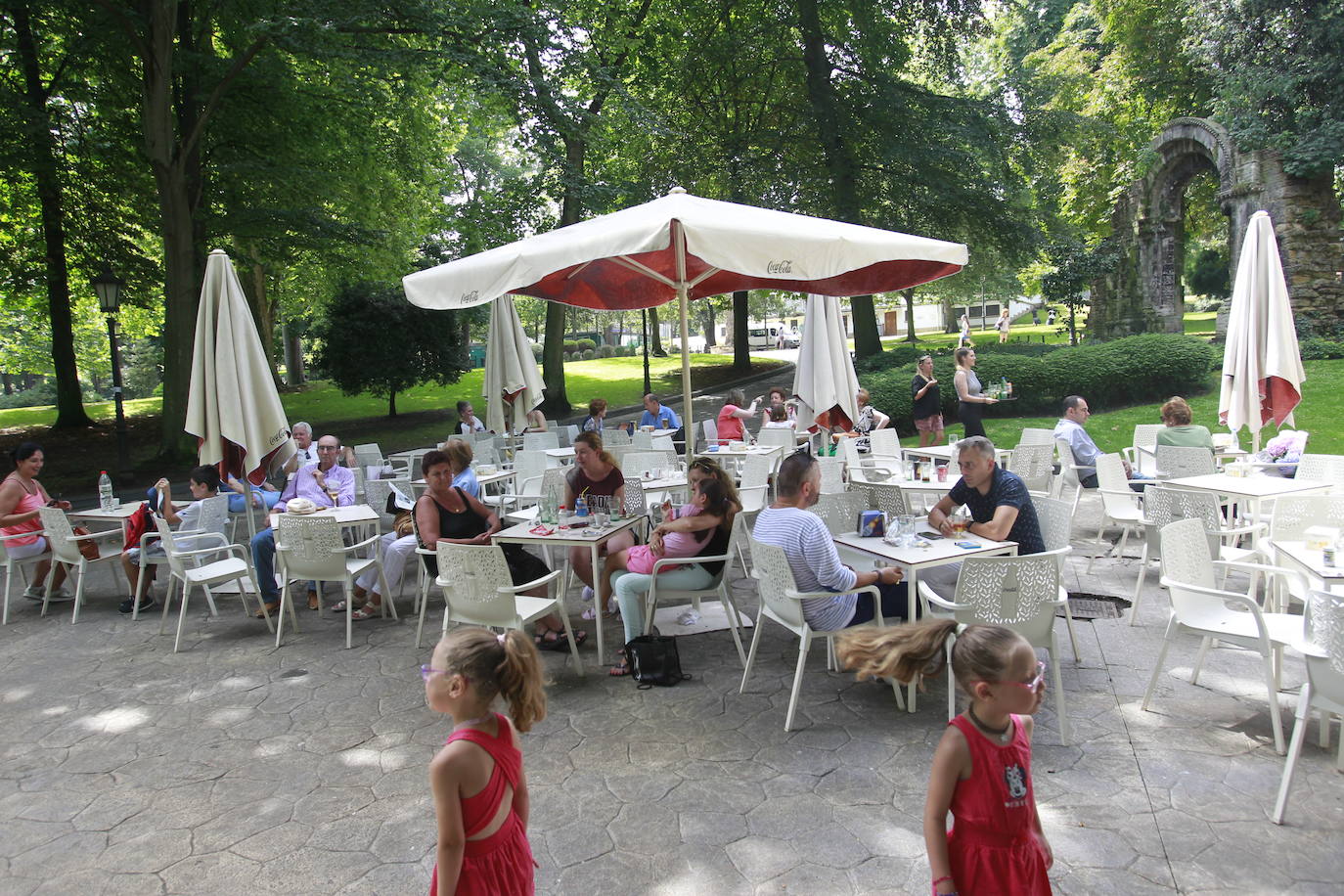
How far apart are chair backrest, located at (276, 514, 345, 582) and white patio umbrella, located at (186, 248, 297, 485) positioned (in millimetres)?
1262

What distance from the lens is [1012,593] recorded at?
4.14 m

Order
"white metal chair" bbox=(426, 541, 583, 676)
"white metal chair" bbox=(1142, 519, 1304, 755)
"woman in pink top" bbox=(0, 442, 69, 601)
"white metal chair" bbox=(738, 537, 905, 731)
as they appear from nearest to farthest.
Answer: "white metal chair" bbox=(1142, 519, 1304, 755)
"white metal chair" bbox=(738, 537, 905, 731)
"white metal chair" bbox=(426, 541, 583, 676)
"woman in pink top" bbox=(0, 442, 69, 601)

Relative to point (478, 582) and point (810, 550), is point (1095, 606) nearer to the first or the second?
point (810, 550)

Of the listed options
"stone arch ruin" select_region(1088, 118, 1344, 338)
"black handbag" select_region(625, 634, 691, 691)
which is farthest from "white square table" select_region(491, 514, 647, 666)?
"stone arch ruin" select_region(1088, 118, 1344, 338)

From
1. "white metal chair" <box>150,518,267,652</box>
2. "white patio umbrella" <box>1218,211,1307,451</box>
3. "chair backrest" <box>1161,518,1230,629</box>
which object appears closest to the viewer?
"chair backrest" <box>1161,518,1230,629</box>

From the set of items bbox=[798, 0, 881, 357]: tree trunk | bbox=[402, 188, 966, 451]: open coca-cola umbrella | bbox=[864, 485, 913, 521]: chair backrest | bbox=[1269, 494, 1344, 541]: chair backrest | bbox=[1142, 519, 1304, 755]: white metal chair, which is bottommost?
bbox=[1142, 519, 1304, 755]: white metal chair

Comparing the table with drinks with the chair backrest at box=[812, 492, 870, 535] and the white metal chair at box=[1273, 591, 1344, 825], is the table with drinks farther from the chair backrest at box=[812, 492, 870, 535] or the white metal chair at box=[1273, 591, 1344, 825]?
the white metal chair at box=[1273, 591, 1344, 825]

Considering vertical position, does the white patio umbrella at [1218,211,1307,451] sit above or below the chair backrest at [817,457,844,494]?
above

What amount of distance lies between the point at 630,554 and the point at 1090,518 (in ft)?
19.1

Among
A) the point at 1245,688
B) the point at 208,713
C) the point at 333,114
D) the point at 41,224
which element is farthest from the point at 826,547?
the point at 41,224

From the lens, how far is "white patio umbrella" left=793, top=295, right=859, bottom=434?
29.4ft

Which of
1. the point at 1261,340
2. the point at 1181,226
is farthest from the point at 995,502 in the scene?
the point at 1181,226

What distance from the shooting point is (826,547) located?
451cm

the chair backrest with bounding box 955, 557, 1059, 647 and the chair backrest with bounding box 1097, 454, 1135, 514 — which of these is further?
the chair backrest with bounding box 1097, 454, 1135, 514
